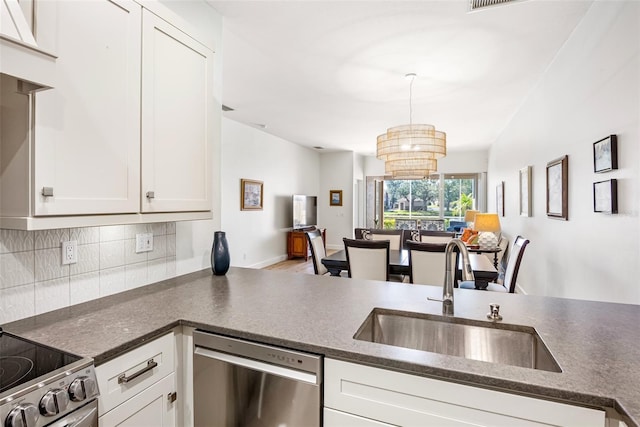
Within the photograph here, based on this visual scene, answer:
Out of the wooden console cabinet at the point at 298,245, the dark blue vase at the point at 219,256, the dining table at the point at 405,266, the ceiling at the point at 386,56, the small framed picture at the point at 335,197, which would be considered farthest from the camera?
the small framed picture at the point at 335,197

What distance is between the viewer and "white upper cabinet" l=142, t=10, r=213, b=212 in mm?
1466

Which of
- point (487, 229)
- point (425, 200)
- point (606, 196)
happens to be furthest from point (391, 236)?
point (425, 200)

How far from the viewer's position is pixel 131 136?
138 cm

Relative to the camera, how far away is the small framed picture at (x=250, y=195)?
18.9 feet

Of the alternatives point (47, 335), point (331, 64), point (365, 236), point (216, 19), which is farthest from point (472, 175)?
point (47, 335)

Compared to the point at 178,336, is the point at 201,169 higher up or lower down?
higher up

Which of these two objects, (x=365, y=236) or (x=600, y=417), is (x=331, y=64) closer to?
(x=365, y=236)

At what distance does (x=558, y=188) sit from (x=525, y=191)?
1.34 m

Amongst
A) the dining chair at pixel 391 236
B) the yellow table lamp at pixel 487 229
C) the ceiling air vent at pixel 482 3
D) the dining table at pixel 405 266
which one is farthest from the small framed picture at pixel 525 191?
the ceiling air vent at pixel 482 3

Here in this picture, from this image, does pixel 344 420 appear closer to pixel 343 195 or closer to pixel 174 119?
pixel 174 119

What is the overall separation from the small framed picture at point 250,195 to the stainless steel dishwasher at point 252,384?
462cm

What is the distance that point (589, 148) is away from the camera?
2.26 m

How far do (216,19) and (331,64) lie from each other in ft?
4.02

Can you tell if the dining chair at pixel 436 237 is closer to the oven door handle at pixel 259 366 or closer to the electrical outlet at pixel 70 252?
the oven door handle at pixel 259 366
